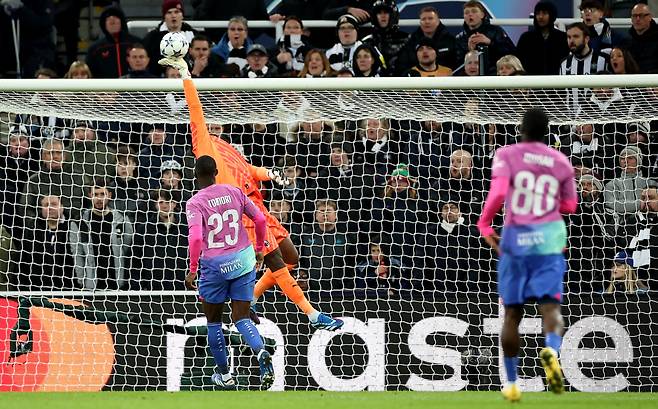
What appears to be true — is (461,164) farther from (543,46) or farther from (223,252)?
(223,252)

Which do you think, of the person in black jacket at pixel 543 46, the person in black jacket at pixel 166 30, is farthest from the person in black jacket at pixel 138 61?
the person in black jacket at pixel 543 46

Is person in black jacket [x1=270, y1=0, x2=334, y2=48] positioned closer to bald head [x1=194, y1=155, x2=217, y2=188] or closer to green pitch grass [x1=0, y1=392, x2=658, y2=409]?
bald head [x1=194, y1=155, x2=217, y2=188]

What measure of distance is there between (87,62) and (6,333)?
4377 mm

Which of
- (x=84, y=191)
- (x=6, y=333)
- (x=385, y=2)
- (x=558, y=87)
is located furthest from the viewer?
(x=385, y=2)

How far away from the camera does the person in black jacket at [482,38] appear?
15.2 m

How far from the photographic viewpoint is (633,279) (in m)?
13.0

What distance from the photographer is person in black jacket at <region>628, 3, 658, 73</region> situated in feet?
49.3

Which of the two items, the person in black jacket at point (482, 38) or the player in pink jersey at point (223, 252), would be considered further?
the person in black jacket at point (482, 38)

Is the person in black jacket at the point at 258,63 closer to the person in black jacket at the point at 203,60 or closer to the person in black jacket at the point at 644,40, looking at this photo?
the person in black jacket at the point at 203,60

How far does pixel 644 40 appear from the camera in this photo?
49.8 ft

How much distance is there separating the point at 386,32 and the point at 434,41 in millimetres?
862

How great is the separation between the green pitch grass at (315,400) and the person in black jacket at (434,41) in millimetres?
5130

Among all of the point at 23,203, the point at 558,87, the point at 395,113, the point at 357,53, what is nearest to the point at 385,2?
the point at 357,53

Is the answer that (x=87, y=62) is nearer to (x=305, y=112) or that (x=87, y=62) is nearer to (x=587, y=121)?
(x=305, y=112)
